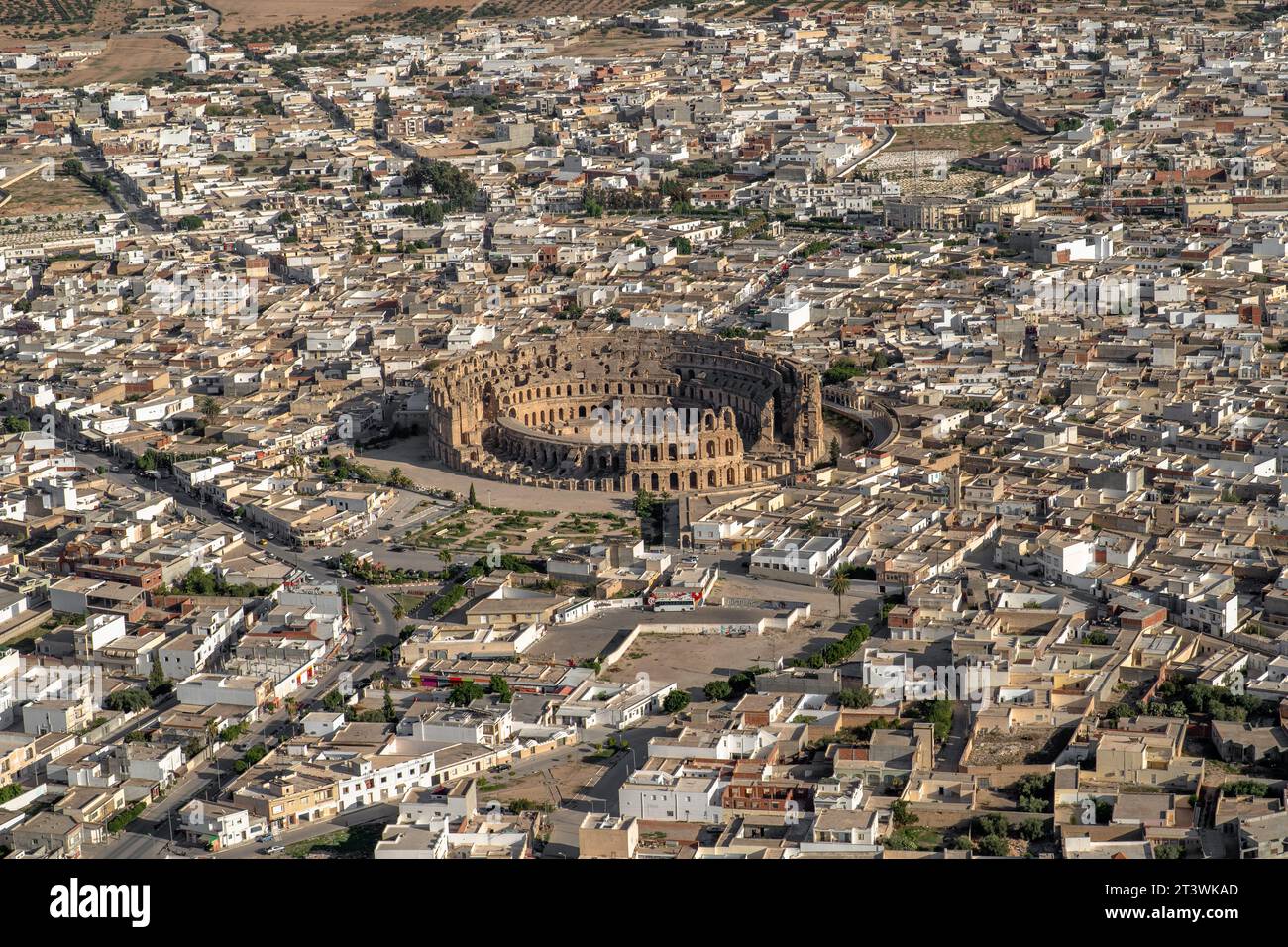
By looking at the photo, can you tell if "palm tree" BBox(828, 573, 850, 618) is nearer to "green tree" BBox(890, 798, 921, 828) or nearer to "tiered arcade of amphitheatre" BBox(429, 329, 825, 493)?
"tiered arcade of amphitheatre" BBox(429, 329, 825, 493)

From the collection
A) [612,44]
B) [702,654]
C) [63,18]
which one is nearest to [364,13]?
[63,18]

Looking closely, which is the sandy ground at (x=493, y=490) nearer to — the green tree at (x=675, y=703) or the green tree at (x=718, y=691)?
the green tree at (x=718, y=691)

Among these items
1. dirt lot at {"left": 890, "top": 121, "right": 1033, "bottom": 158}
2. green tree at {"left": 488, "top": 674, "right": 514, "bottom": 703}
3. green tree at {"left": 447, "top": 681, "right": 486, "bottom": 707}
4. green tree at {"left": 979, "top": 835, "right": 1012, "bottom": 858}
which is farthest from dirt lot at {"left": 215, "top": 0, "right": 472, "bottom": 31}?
green tree at {"left": 979, "top": 835, "right": 1012, "bottom": 858}

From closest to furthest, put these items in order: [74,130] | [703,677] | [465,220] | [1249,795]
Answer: [1249,795], [703,677], [465,220], [74,130]

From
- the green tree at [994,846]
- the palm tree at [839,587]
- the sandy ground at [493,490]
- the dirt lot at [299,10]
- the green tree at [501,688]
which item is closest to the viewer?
the green tree at [994,846]

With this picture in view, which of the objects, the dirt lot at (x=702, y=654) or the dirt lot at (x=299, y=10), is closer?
the dirt lot at (x=702, y=654)

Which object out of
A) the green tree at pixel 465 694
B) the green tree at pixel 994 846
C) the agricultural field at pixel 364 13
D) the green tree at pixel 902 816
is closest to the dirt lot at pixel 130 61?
the agricultural field at pixel 364 13
